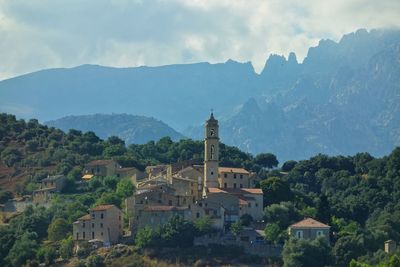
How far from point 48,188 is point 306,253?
107 feet

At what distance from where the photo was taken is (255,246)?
274 feet

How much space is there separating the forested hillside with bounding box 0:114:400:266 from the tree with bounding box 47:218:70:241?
0.08 meters

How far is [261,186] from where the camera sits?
93.9m

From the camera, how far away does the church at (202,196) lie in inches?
3388

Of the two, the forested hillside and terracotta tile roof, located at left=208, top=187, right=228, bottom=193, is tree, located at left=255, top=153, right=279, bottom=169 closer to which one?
the forested hillside

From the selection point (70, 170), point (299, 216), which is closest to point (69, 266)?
point (299, 216)

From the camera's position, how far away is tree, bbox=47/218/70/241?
3516 inches

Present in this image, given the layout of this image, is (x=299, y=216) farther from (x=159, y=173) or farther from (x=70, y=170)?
(x=70, y=170)

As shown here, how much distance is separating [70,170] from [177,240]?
2842 cm

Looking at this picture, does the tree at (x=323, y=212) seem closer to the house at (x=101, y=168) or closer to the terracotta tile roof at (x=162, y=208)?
the terracotta tile roof at (x=162, y=208)

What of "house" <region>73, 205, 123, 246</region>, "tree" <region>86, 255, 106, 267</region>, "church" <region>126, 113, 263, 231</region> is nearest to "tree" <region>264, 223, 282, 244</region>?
"church" <region>126, 113, 263, 231</region>

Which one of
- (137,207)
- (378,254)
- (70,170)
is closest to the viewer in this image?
(378,254)

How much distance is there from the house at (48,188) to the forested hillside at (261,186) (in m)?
1.03

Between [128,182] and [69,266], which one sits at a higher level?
[128,182]
